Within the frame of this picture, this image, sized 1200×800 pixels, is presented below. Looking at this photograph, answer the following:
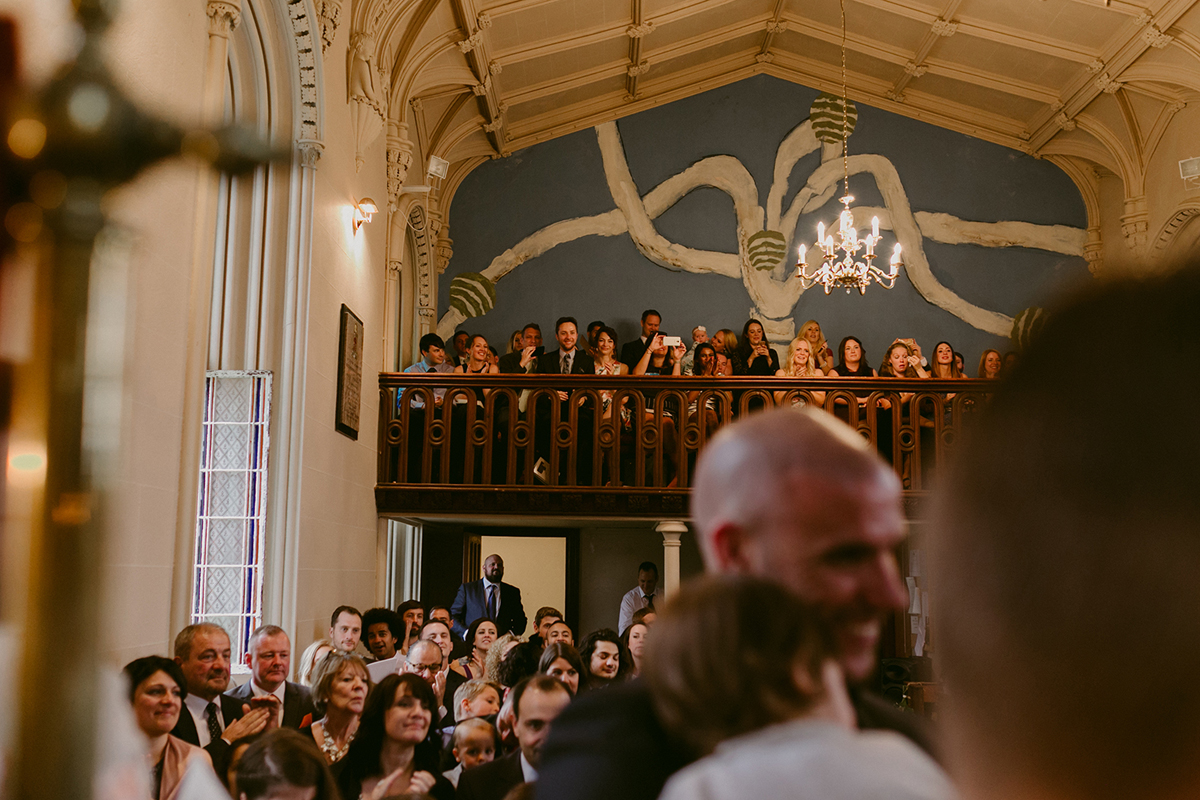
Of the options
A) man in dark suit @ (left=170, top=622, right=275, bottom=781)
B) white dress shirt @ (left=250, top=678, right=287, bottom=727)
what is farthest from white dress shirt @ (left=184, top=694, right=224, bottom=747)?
white dress shirt @ (left=250, top=678, right=287, bottom=727)

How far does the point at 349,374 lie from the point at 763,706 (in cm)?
896

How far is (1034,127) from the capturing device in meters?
15.4

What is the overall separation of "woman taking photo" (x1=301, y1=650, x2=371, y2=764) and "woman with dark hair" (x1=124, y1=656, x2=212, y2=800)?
919 mm

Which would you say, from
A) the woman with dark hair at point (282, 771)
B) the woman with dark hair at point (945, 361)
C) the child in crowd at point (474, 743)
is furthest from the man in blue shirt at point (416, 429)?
the woman with dark hair at point (282, 771)

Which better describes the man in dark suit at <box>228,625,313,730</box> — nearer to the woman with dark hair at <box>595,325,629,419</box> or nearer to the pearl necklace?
the pearl necklace

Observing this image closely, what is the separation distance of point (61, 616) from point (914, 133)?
16.8 m

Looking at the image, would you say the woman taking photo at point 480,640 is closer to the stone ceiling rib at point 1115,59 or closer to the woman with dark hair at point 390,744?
the woman with dark hair at point 390,744

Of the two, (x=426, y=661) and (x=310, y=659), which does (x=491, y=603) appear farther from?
(x=310, y=659)

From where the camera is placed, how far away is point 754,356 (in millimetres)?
12391

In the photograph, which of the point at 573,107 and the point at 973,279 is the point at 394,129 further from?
the point at 973,279

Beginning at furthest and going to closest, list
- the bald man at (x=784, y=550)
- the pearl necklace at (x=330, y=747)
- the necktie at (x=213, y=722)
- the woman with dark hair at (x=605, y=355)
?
the woman with dark hair at (x=605, y=355), the pearl necklace at (x=330, y=747), the necktie at (x=213, y=722), the bald man at (x=784, y=550)

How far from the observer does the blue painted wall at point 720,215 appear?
15.3 meters

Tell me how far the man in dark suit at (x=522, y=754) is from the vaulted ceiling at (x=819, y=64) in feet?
27.0

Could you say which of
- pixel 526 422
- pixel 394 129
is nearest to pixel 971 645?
pixel 526 422
